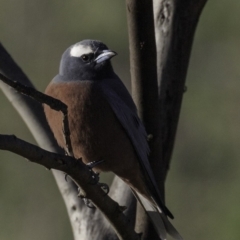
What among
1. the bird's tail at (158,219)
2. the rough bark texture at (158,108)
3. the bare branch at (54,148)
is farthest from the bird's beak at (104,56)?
the bird's tail at (158,219)

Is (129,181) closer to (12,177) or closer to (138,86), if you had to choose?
(138,86)

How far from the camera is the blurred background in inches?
386

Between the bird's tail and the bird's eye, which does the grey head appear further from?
the bird's tail

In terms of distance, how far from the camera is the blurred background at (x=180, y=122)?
981cm

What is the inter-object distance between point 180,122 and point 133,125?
5.78 meters

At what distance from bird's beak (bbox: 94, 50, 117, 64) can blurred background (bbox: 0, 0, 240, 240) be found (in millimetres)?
4141

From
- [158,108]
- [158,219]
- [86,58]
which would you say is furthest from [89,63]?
[158,219]

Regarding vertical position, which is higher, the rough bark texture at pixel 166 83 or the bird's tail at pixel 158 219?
the rough bark texture at pixel 166 83

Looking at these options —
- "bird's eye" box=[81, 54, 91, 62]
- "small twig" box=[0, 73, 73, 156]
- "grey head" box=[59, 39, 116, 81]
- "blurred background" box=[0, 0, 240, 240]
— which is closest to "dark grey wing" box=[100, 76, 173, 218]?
"grey head" box=[59, 39, 116, 81]

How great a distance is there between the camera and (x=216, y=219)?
9.64 m

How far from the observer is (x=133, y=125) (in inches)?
199

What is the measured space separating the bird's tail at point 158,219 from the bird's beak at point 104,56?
1.02 meters

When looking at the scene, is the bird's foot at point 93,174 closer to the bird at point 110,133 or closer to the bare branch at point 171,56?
the bird at point 110,133

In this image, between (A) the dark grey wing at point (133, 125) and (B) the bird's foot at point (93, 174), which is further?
(A) the dark grey wing at point (133, 125)
